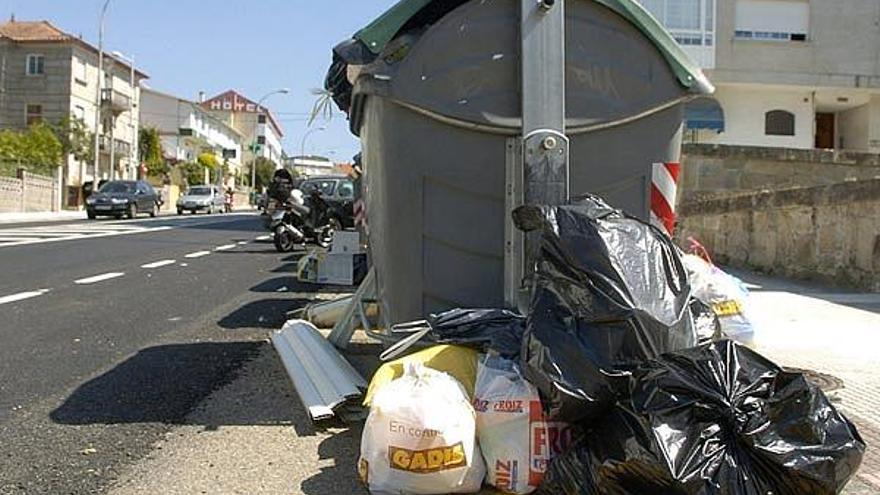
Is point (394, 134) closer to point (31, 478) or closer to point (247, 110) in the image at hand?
point (31, 478)

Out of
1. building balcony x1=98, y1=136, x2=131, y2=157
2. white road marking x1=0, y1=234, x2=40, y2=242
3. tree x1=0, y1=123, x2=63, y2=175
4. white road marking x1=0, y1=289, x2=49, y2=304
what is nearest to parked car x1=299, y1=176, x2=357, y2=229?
white road marking x1=0, y1=234, x2=40, y2=242

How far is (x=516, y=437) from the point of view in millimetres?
3264

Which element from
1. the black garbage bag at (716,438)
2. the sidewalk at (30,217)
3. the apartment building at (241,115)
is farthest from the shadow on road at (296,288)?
the apartment building at (241,115)

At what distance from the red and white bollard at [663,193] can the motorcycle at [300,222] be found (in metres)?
12.0

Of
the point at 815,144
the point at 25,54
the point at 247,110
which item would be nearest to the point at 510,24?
the point at 815,144

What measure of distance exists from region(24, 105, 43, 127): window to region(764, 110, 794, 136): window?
45.1 m

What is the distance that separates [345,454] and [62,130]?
5113 centimetres

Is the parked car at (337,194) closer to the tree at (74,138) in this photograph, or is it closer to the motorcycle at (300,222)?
the motorcycle at (300,222)

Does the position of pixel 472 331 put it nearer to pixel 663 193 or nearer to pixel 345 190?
pixel 663 193

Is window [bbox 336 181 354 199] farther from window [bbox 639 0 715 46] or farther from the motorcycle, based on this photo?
window [bbox 639 0 715 46]

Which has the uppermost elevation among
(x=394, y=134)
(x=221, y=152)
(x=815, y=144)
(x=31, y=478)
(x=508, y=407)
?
(x=221, y=152)

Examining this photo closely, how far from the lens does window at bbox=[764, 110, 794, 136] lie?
31.1 m

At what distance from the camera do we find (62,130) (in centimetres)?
4972

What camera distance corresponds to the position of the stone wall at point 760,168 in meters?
15.4
